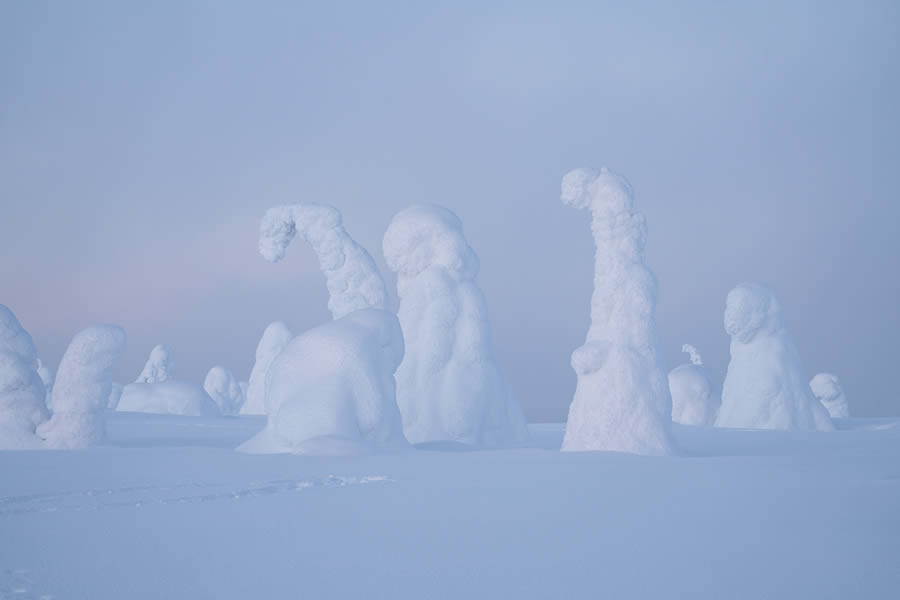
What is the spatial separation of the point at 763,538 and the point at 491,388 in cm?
1155

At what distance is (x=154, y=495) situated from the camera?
7434 mm

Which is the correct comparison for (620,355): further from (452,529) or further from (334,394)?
(452,529)

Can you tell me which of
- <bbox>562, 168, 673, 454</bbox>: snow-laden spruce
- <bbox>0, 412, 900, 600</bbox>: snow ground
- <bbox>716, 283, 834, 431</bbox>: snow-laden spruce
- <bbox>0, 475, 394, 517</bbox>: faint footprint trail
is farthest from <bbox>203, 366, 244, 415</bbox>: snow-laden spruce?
<bbox>0, 475, 394, 517</bbox>: faint footprint trail

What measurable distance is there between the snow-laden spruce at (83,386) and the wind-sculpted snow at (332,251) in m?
8.81

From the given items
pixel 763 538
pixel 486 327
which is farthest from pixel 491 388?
pixel 763 538

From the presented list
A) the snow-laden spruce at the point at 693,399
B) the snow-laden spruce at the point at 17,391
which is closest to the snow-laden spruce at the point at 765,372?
the snow-laden spruce at the point at 693,399

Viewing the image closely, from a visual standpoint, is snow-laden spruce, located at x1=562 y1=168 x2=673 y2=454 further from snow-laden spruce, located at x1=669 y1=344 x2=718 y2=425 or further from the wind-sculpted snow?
snow-laden spruce, located at x1=669 y1=344 x2=718 y2=425

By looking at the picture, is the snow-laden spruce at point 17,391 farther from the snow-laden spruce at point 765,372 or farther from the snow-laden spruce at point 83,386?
the snow-laden spruce at point 765,372

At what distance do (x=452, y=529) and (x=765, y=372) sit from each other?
15.6 meters

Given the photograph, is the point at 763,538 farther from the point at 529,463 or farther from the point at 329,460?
the point at 329,460

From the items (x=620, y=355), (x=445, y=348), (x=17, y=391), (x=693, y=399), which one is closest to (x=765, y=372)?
(x=693, y=399)

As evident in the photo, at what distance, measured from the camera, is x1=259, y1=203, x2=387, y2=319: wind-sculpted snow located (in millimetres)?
21938

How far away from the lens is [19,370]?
13.6m

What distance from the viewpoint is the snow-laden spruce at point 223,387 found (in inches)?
1601
